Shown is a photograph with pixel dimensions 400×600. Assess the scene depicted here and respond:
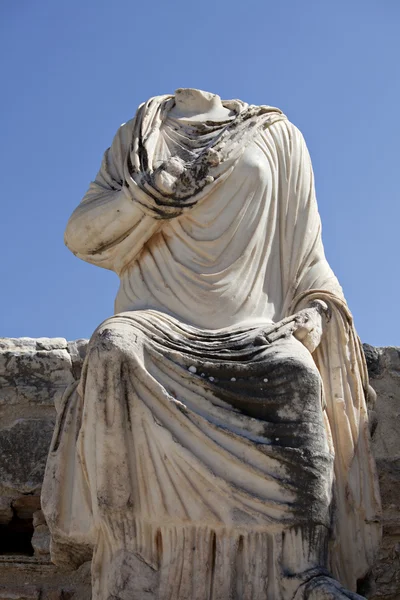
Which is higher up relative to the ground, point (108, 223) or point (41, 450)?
point (108, 223)

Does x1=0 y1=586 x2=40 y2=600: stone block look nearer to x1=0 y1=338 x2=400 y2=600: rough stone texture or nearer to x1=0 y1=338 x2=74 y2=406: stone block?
x1=0 y1=338 x2=400 y2=600: rough stone texture

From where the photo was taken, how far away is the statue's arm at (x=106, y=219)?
589 cm

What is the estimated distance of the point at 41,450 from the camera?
666cm

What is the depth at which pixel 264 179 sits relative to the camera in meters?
5.99

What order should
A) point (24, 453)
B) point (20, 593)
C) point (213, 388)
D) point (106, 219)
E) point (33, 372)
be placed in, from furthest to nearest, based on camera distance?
point (33, 372)
point (24, 453)
point (20, 593)
point (106, 219)
point (213, 388)

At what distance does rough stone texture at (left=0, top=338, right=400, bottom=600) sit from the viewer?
6.27 metres

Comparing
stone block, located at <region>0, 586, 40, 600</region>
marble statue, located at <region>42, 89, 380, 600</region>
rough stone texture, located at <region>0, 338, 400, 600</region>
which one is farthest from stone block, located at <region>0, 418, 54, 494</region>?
marble statue, located at <region>42, 89, 380, 600</region>

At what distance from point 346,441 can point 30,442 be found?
195 cm

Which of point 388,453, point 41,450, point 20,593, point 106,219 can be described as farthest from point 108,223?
point 388,453

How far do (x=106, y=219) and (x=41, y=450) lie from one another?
1444 mm

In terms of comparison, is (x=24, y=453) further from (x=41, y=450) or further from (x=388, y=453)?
(x=388, y=453)

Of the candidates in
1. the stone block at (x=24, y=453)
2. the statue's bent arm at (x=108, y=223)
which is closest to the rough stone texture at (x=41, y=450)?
the stone block at (x=24, y=453)

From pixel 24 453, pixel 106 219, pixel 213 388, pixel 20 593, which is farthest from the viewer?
pixel 24 453

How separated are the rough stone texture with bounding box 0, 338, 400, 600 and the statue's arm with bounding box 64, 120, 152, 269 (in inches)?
38.2
